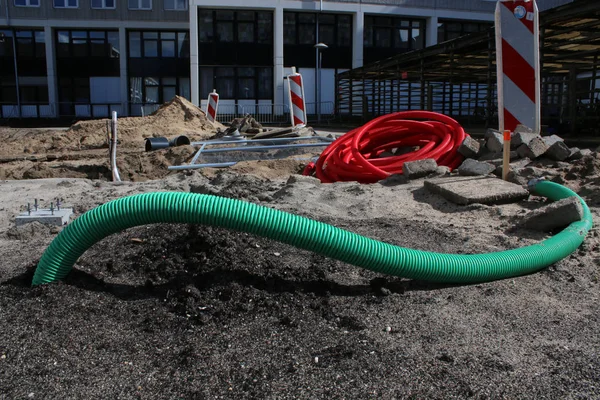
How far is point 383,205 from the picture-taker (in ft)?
17.1

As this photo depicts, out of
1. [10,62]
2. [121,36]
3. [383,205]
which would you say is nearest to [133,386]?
[383,205]

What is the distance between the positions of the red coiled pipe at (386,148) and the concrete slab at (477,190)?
1.20m

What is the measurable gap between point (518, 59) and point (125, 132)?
36.4 feet

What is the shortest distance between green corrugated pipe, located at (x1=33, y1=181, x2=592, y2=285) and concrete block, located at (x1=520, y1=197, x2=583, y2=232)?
1026 mm

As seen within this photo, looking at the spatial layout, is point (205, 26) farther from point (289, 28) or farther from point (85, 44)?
point (85, 44)

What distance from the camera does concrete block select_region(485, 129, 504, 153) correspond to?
6.28m

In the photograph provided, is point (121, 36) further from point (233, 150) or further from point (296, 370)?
point (296, 370)

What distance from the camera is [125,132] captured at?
1472cm

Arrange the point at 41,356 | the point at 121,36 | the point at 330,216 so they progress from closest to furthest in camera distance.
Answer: the point at 41,356 < the point at 330,216 < the point at 121,36

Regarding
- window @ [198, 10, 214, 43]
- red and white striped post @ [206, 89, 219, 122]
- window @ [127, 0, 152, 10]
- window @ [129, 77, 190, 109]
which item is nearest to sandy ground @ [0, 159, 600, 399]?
red and white striped post @ [206, 89, 219, 122]

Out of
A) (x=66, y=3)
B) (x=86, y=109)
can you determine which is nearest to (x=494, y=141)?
(x=86, y=109)

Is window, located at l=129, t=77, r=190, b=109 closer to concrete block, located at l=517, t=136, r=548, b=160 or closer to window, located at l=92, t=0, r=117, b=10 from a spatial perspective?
window, located at l=92, t=0, r=117, b=10

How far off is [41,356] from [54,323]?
290 millimetres

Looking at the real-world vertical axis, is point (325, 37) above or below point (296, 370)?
above
